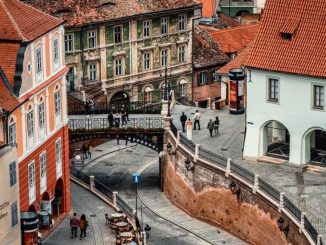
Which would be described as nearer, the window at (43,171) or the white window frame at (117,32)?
the window at (43,171)

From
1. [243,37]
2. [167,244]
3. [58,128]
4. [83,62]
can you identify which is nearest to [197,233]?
[167,244]

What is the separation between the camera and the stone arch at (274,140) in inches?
4884

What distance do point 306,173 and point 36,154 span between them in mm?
19750

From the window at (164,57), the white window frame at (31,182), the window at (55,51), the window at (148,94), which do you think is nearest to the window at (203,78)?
the window at (164,57)

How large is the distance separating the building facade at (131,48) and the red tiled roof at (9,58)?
35816 millimetres

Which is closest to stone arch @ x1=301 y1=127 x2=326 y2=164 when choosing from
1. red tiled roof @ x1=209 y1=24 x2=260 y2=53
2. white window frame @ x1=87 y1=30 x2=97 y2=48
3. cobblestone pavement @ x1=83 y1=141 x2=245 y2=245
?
cobblestone pavement @ x1=83 y1=141 x2=245 y2=245

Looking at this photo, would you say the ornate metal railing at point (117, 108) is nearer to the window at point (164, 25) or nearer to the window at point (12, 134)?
the window at point (164, 25)

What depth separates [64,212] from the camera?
12381 centimetres

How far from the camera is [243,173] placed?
119 meters

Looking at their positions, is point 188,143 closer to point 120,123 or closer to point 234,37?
point 120,123

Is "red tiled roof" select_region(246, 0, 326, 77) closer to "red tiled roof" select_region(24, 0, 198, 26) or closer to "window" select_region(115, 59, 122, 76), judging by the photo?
"red tiled roof" select_region(24, 0, 198, 26)

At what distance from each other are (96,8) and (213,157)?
33.0 metres

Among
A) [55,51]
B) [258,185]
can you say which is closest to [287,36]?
[258,185]

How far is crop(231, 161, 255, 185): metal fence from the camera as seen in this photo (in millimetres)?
118125
